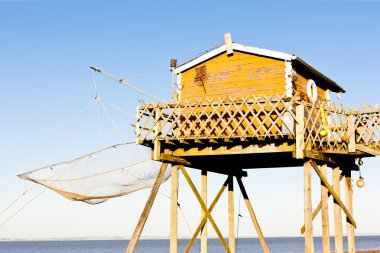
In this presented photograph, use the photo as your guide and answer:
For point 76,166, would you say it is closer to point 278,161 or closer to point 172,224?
point 172,224

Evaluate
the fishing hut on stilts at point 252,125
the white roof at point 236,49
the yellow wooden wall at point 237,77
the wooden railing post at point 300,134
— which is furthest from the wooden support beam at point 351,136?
the wooden railing post at point 300,134

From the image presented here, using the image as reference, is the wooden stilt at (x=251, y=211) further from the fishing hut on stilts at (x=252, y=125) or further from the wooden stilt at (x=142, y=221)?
the wooden stilt at (x=142, y=221)

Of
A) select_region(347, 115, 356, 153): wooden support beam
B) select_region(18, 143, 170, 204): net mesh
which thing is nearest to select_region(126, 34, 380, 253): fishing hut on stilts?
select_region(347, 115, 356, 153): wooden support beam

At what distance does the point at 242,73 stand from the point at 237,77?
0.88ft

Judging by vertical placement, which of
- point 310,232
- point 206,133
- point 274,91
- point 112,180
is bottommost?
point 310,232

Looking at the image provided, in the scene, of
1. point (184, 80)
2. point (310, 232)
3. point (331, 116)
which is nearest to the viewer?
point (310, 232)

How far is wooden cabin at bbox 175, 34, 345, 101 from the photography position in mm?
22859

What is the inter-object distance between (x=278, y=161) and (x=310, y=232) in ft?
21.0

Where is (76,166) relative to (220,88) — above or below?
below

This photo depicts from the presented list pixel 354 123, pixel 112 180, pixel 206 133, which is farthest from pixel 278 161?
pixel 112 180

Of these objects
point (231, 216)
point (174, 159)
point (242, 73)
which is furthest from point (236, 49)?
point (231, 216)

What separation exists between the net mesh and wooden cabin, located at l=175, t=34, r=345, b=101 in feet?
12.5

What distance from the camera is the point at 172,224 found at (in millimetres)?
22531

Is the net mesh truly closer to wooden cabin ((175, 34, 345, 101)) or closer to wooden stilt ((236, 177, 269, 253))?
wooden cabin ((175, 34, 345, 101))
